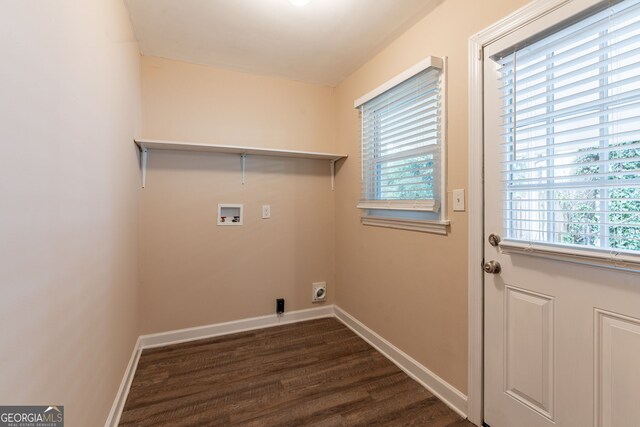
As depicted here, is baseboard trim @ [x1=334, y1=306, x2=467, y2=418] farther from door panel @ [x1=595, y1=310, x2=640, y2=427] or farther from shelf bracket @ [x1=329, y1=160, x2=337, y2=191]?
shelf bracket @ [x1=329, y1=160, x2=337, y2=191]

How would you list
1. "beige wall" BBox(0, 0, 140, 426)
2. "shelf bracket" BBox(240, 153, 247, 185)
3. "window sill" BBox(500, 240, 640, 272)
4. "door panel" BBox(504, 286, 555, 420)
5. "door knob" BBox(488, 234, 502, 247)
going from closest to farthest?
"beige wall" BBox(0, 0, 140, 426), "window sill" BBox(500, 240, 640, 272), "door panel" BBox(504, 286, 555, 420), "door knob" BBox(488, 234, 502, 247), "shelf bracket" BBox(240, 153, 247, 185)

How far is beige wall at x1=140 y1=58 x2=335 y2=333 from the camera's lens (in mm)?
2486

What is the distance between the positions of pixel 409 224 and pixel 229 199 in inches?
63.7

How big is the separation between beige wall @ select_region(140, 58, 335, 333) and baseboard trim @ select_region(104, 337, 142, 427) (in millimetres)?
322

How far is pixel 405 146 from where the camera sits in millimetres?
2123

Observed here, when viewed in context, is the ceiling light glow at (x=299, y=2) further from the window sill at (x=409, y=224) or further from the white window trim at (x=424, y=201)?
the window sill at (x=409, y=224)

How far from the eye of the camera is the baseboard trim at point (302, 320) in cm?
172

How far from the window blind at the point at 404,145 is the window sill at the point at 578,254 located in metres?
A: 0.52

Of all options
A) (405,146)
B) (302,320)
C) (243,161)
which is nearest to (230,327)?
(302,320)

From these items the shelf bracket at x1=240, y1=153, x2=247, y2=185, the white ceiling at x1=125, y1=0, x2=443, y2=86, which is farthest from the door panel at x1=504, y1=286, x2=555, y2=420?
the shelf bracket at x1=240, y1=153, x2=247, y2=185

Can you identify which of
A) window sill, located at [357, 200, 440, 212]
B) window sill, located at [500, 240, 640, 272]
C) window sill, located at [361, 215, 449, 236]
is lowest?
window sill, located at [500, 240, 640, 272]

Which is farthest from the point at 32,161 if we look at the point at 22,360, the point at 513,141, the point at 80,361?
the point at 513,141

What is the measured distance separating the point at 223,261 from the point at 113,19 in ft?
6.16
